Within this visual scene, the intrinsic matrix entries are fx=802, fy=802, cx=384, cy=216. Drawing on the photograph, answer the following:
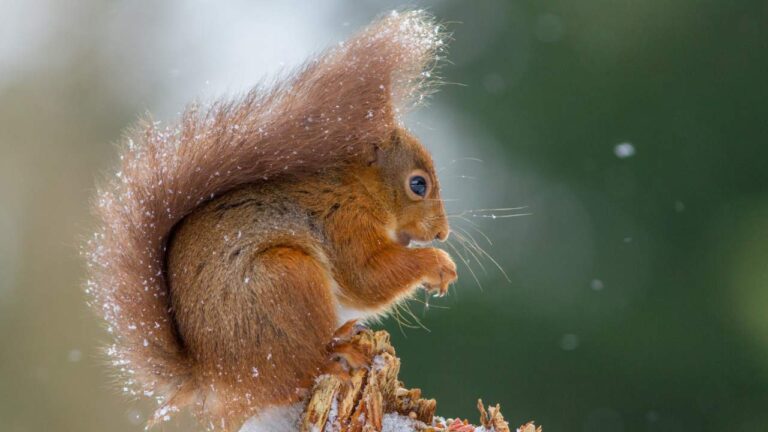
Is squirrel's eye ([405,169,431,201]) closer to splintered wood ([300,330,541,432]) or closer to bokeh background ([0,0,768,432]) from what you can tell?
splintered wood ([300,330,541,432])

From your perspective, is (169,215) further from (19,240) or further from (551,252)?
(19,240)

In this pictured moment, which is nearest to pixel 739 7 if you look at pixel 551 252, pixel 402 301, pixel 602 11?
pixel 602 11

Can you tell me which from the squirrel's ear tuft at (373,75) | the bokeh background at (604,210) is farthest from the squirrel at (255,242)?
the bokeh background at (604,210)

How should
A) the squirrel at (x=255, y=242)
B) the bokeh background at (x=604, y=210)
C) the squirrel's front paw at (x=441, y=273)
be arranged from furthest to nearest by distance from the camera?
the bokeh background at (x=604, y=210) < the squirrel's front paw at (x=441, y=273) < the squirrel at (x=255, y=242)

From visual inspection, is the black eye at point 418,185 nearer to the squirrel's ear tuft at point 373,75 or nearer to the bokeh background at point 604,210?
the squirrel's ear tuft at point 373,75

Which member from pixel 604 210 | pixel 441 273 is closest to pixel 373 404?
pixel 441 273

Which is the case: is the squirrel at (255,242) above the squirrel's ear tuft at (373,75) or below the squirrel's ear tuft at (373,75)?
below

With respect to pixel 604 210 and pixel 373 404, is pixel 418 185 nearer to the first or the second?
pixel 373 404
